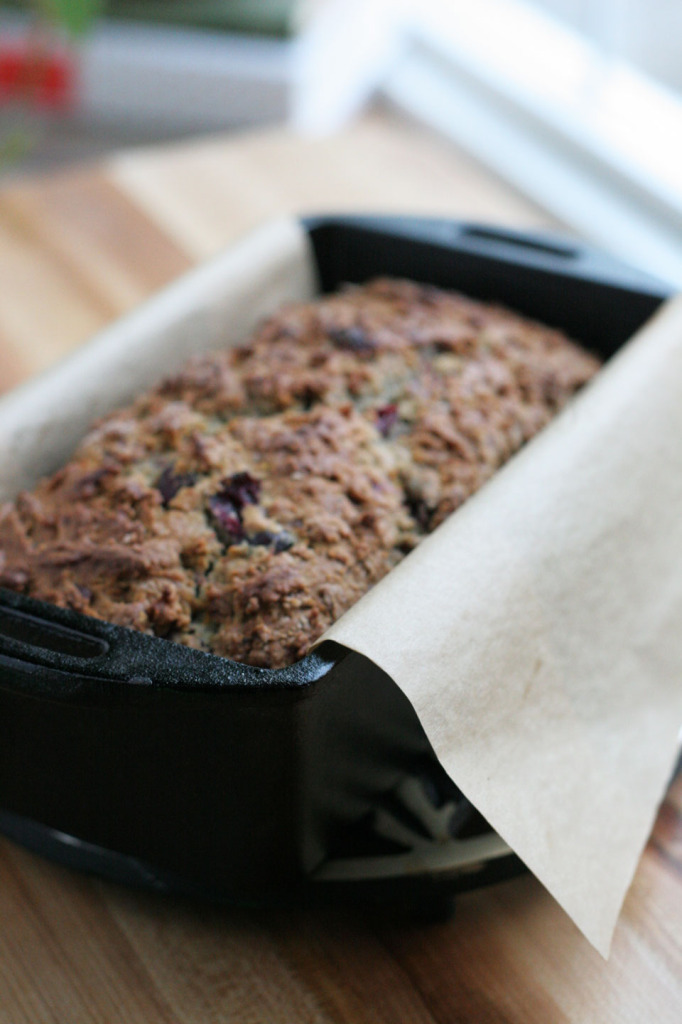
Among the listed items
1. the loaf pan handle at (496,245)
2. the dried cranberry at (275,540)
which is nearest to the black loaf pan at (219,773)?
the dried cranberry at (275,540)

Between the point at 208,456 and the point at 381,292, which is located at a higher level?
the point at 381,292

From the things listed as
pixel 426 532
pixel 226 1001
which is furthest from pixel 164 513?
pixel 226 1001

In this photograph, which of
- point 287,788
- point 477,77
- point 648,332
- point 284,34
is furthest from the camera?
point 284,34

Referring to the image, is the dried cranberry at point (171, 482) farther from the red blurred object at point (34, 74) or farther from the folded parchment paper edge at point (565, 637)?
the red blurred object at point (34, 74)

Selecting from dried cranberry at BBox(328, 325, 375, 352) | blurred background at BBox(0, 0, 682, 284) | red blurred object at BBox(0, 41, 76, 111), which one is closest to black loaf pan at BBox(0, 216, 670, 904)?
dried cranberry at BBox(328, 325, 375, 352)

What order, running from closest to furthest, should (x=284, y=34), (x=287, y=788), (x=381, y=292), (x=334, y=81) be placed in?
(x=287, y=788) < (x=381, y=292) < (x=334, y=81) < (x=284, y=34)

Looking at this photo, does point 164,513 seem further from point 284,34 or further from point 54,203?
point 284,34
